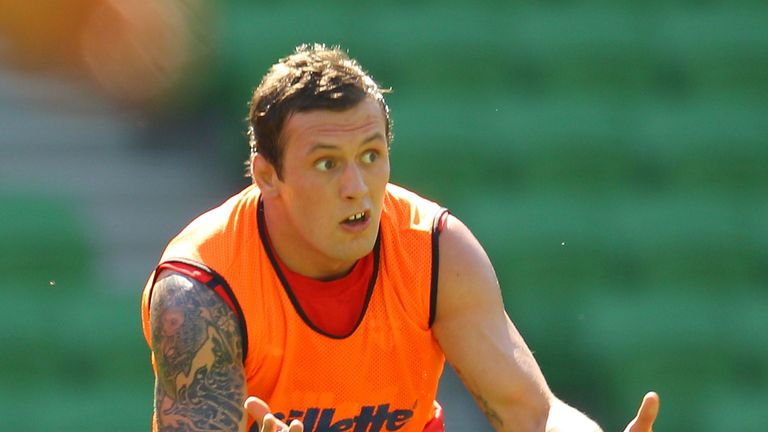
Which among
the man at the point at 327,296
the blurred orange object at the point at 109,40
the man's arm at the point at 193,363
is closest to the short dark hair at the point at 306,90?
the man at the point at 327,296

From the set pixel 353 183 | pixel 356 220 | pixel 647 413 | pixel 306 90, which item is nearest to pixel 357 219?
pixel 356 220

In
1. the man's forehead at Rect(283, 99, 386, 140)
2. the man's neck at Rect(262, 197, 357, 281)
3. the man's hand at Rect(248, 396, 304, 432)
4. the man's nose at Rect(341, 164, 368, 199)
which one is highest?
the man's forehead at Rect(283, 99, 386, 140)

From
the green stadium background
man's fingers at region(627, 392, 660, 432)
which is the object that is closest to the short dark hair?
man's fingers at region(627, 392, 660, 432)

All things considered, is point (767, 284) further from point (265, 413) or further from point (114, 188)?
point (265, 413)

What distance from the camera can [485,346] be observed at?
4.16 meters

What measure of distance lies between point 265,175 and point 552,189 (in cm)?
291

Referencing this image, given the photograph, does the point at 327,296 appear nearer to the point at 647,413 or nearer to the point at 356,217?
the point at 356,217

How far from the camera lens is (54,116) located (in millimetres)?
6941

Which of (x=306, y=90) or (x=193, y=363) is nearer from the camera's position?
(x=193, y=363)

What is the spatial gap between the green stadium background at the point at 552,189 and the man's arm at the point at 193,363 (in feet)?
8.64

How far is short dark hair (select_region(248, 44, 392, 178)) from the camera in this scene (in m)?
4.03

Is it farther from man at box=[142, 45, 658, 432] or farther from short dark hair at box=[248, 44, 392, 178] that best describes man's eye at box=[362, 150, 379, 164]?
short dark hair at box=[248, 44, 392, 178]

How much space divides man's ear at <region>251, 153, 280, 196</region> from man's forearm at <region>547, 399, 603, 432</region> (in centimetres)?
97

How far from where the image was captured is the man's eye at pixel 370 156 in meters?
4.04
